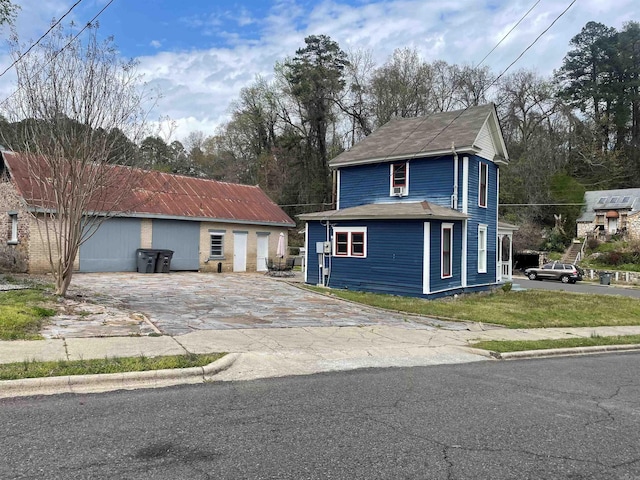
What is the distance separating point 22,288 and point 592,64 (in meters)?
67.0

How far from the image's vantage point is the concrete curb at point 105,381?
564 centimetres

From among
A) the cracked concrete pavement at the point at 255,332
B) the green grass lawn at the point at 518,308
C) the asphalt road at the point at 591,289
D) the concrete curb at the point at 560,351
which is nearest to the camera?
the cracked concrete pavement at the point at 255,332

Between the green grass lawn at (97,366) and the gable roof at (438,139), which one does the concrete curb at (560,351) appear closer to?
the green grass lawn at (97,366)

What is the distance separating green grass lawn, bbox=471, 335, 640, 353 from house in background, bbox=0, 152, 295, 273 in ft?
44.8

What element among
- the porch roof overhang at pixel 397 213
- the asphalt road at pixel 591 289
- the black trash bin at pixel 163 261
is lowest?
the asphalt road at pixel 591 289

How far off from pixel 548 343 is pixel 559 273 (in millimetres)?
29950

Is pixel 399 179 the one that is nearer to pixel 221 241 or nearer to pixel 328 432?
pixel 221 241

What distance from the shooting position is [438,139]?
21297 millimetres

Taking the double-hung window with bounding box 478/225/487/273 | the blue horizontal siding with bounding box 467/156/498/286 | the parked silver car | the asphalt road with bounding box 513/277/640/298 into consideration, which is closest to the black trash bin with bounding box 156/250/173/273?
the blue horizontal siding with bounding box 467/156/498/286

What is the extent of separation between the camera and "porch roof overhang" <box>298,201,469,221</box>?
17.5 meters

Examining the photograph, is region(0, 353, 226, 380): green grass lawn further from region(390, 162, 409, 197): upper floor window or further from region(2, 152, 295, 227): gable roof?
region(390, 162, 409, 197): upper floor window

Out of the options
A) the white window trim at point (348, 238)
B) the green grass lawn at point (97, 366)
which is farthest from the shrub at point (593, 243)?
the green grass lawn at point (97, 366)

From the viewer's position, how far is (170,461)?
155 inches

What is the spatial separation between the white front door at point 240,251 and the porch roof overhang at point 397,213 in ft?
27.6
